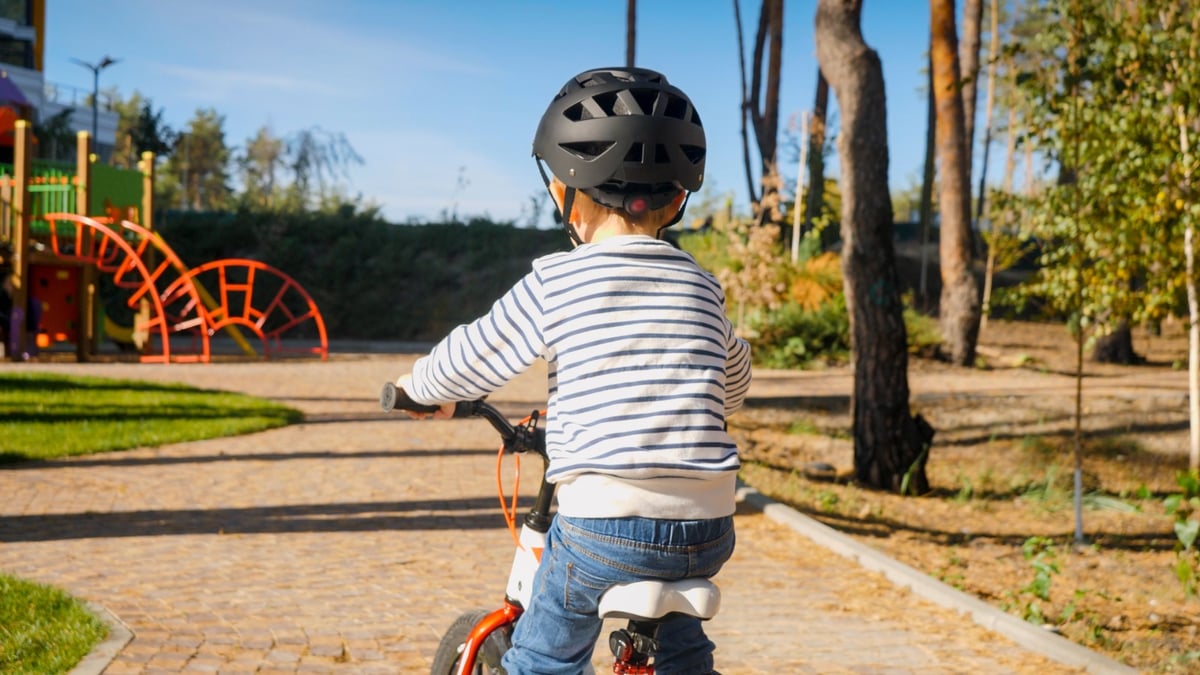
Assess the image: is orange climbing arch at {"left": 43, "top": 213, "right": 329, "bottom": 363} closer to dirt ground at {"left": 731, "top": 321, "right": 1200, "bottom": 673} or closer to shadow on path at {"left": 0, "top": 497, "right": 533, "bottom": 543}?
dirt ground at {"left": 731, "top": 321, "right": 1200, "bottom": 673}

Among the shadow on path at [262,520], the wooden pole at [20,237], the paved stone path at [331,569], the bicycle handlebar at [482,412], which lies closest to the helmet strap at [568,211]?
the bicycle handlebar at [482,412]

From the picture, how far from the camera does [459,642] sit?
9.87 feet

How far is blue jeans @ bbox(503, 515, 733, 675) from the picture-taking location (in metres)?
2.41

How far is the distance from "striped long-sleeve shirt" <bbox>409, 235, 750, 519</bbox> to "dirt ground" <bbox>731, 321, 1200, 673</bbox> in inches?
132

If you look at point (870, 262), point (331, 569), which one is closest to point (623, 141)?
point (331, 569)

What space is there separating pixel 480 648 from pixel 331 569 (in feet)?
11.6

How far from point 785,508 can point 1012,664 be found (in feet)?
10.2

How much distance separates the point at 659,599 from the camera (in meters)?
2.37

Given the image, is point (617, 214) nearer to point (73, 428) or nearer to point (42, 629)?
point (42, 629)

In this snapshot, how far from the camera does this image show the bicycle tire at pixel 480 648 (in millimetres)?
2891

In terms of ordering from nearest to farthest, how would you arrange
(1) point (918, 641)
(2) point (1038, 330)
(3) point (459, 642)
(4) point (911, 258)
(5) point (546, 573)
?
(5) point (546, 573), (3) point (459, 642), (1) point (918, 641), (2) point (1038, 330), (4) point (911, 258)

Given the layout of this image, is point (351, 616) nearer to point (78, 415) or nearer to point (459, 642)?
point (459, 642)

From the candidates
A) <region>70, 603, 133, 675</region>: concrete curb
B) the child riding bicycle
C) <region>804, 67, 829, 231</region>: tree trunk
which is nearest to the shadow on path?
<region>70, 603, 133, 675</region>: concrete curb

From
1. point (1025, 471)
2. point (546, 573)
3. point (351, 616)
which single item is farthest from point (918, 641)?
point (1025, 471)
